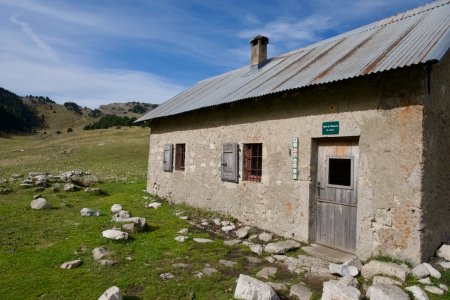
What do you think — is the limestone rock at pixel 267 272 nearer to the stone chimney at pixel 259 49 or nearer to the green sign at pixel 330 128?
the green sign at pixel 330 128

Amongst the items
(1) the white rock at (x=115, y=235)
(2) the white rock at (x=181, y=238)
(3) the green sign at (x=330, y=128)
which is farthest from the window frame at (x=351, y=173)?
(1) the white rock at (x=115, y=235)

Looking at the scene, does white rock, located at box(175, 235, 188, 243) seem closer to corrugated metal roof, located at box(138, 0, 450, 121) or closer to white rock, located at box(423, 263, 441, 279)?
corrugated metal roof, located at box(138, 0, 450, 121)

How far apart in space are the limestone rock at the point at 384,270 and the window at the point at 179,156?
7.76 metres

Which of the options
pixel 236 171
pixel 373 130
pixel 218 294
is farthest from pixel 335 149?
pixel 218 294

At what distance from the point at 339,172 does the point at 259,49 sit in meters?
7.03

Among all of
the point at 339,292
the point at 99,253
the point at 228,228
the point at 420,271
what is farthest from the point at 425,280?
the point at 99,253

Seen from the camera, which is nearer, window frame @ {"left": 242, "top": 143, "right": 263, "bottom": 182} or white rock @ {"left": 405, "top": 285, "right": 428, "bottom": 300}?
white rock @ {"left": 405, "top": 285, "right": 428, "bottom": 300}

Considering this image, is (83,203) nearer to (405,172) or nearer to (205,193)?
(205,193)

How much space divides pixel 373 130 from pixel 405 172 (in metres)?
0.88

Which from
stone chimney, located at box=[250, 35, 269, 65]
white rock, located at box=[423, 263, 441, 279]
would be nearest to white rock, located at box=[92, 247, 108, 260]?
white rock, located at box=[423, 263, 441, 279]

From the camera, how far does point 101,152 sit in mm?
31031

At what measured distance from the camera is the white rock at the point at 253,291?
4359 mm

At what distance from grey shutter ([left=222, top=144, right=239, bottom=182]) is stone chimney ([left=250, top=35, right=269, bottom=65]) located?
461 centimetres

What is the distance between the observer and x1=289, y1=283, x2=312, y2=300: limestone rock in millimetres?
4680
